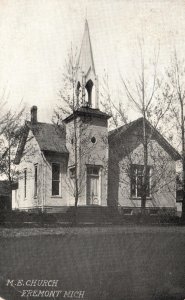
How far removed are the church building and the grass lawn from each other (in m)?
8.17

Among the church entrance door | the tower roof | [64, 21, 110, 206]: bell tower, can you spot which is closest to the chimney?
[64, 21, 110, 206]: bell tower

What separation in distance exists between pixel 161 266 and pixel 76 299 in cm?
225

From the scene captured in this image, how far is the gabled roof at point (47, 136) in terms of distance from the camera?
19.5m

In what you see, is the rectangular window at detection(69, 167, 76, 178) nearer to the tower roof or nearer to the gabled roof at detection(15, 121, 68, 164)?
the gabled roof at detection(15, 121, 68, 164)

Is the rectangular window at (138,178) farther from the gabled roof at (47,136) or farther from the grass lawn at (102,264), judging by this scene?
the grass lawn at (102,264)

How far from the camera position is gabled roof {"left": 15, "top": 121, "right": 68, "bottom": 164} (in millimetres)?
19469

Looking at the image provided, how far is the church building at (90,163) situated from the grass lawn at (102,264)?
8166 millimetres

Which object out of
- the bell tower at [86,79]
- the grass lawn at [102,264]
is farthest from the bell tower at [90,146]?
the grass lawn at [102,264]

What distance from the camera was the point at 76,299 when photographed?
19.7 feet

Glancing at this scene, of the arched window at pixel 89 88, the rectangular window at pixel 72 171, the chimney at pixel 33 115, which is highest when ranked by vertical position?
the arched window at pixel 89 88

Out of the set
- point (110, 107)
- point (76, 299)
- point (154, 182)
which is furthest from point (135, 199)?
point (76, 299)

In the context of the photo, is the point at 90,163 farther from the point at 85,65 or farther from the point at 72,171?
the point at 85,65

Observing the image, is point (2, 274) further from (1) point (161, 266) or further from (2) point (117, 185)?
(2) point (117, 185)

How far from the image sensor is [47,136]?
2048 cm
